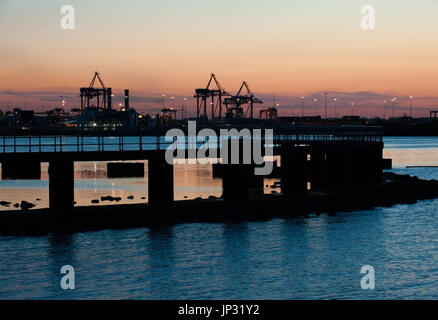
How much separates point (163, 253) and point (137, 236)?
15.3 ft

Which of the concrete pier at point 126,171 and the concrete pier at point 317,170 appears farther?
the concrete pier at point 126,171

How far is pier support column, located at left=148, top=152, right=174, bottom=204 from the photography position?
137ft


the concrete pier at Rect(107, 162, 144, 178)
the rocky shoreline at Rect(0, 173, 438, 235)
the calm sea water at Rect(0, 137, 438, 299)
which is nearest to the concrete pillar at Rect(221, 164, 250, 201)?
the rocky shoreline at Rect(0, 173, 438, 235)

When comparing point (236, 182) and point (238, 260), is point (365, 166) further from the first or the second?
point (238, 260)

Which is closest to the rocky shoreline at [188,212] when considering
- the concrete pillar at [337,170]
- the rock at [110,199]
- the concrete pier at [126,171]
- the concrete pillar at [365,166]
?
the concrete pillar at [337,170]

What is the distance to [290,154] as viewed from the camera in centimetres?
4878

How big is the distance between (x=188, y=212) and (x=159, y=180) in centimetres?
267

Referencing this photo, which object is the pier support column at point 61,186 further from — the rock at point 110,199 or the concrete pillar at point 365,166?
the concrete pillar at point 365,166

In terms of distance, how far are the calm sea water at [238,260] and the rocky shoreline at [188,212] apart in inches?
30.4

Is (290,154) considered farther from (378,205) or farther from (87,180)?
(87,180)

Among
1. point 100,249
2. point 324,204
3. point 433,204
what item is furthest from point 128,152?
point 433,204

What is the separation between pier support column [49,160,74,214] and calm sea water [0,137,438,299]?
2.53m

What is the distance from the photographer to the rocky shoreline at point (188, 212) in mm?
37625

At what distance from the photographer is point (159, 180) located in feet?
138
